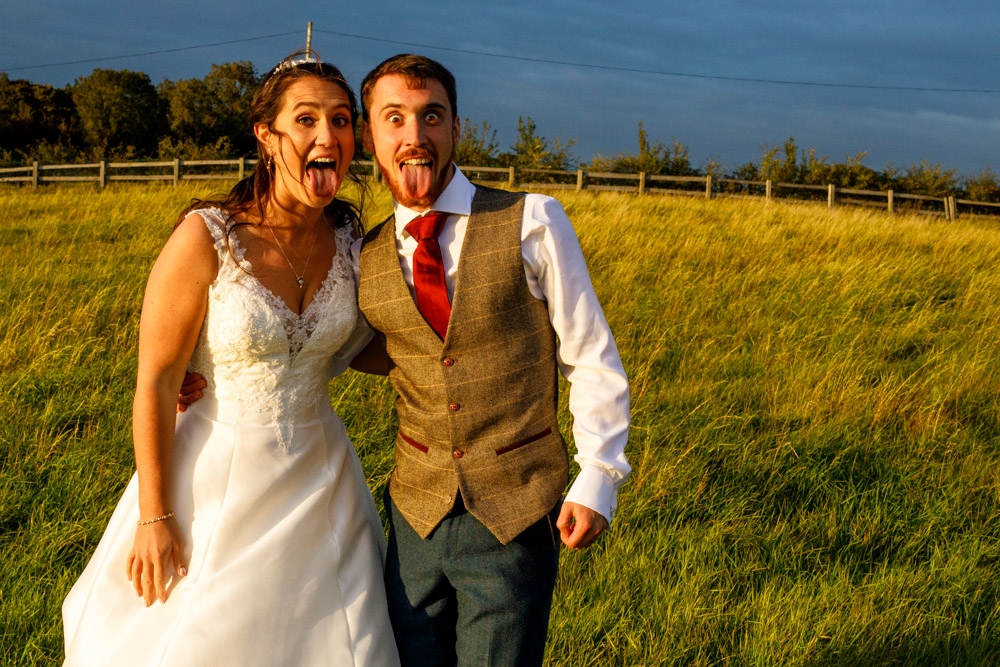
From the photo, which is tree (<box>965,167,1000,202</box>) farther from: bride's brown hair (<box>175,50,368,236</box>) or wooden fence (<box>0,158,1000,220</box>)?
bride's brown hair (<box>175,50,368,236</box>)

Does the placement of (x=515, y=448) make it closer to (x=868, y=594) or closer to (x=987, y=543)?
(x=868, y=594)

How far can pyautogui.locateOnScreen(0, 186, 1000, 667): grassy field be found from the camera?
10.2ft

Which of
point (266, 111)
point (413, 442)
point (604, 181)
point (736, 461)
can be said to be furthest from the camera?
point (604, 181)

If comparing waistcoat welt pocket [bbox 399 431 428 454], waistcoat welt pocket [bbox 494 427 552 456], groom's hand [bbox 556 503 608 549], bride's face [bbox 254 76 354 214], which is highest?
bride's face [bbox 254 76 354 214]

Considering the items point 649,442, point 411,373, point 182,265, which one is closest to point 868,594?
point 649,442

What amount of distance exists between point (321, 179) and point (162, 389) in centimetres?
68

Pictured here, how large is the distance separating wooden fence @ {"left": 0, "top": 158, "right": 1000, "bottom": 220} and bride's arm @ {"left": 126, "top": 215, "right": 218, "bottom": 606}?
21.2 metres

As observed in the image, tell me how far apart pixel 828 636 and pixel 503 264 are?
6.67ft

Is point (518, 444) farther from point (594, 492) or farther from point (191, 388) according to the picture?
point (191, 388)

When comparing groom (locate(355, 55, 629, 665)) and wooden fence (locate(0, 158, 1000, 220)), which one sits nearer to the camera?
groom (locate(355, 55, 629, 665))

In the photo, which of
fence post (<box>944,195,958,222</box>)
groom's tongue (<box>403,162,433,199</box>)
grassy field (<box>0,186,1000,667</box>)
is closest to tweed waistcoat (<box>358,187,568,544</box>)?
groom's tongue (<box>403,162,433,199</box>)

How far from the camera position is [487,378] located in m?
2.02

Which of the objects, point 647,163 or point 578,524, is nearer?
point 578,524

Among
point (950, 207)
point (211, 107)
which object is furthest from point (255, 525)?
point (211, 107)
